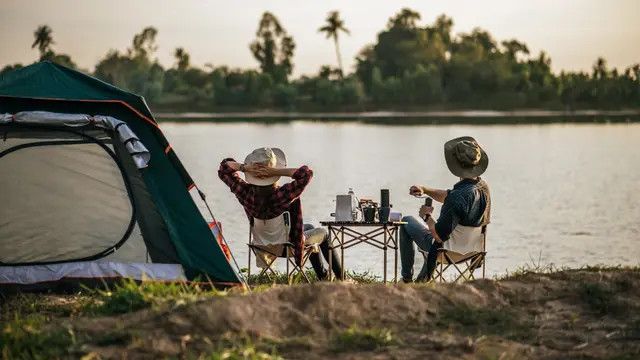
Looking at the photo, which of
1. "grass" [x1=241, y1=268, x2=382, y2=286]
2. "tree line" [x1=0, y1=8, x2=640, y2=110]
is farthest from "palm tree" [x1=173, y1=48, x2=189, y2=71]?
"grass" [x1=241, y1=268, x2=382, y2=286]

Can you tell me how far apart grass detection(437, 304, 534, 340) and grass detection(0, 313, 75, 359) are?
1.71 metres

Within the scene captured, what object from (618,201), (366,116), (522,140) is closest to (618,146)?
(522,140)

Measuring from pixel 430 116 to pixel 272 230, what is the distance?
262 feet

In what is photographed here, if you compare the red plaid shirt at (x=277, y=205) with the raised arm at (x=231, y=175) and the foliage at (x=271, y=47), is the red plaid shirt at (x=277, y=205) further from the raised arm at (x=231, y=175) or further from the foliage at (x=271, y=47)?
the foliage at (x=271, y=47)

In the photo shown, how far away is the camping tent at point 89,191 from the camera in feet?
25.1

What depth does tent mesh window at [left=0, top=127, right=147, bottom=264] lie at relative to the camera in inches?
314

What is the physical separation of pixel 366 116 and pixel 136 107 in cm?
8528

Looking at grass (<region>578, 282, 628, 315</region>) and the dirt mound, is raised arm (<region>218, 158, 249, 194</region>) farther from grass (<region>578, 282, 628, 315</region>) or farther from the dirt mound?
grass (<region>578, 282, 628, 315</region>)

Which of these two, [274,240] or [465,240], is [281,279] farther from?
[465,240]

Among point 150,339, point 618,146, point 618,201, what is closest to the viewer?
point 150,339

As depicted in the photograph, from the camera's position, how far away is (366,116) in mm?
92750

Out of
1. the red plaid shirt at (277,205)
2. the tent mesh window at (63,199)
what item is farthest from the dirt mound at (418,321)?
the tent mesh window at (63,199)

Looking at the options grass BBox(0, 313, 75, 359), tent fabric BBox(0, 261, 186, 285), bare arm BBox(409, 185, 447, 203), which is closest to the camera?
grass BBox(0, 313, 75, 359)

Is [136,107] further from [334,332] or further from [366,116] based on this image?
[366,116]
